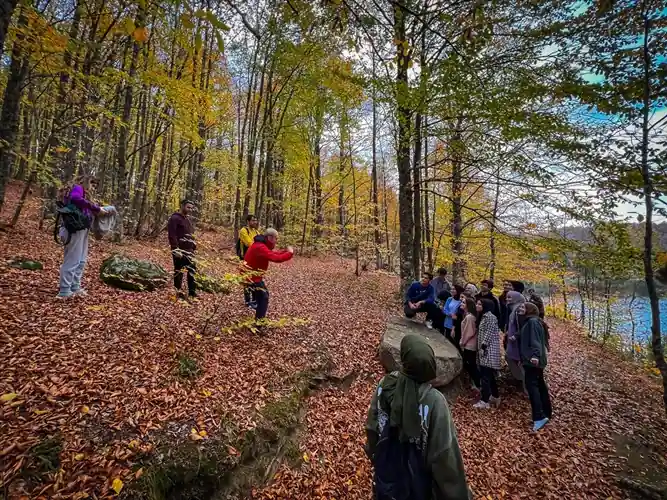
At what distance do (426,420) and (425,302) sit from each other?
5.64 meters

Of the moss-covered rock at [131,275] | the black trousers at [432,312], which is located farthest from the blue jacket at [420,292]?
the moss-covered rock at [131,275]

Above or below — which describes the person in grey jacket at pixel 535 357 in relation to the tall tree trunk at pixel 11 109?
below

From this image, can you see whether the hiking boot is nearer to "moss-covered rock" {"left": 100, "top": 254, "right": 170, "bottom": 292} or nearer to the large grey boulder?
the large grey boulder

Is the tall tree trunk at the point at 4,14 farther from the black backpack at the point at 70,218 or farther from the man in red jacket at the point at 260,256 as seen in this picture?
the man in red jacket at the point at 260,256

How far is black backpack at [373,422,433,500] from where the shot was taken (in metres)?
2.25

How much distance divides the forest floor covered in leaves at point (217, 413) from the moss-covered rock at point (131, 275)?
23 centimetres

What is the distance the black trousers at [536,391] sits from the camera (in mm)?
5402

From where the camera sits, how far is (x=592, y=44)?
5039 mm

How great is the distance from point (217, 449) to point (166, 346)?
186cm

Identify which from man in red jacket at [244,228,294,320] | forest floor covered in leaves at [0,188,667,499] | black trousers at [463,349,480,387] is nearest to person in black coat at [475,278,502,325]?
black trousers at [463,349,480,387]

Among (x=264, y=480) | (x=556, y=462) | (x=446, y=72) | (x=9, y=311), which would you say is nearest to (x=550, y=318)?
(x=556, y=462)

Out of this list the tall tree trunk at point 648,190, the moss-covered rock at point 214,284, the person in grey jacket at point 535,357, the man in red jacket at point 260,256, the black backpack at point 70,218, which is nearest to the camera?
the tall tree trunk at point 648,190

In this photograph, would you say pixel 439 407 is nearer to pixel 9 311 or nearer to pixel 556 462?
pixel 556 462

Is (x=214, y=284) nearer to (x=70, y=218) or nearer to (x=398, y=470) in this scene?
(x=70, y=218)
